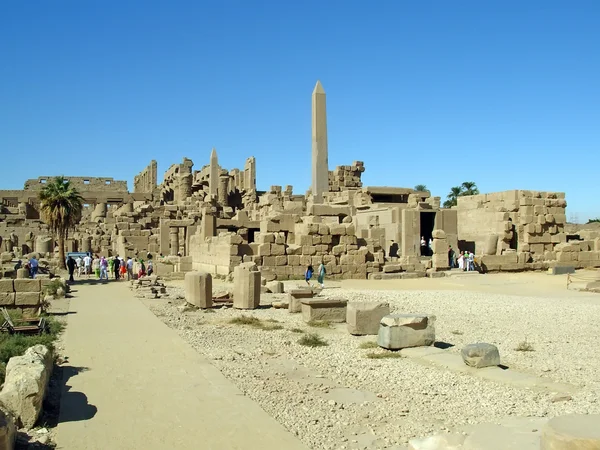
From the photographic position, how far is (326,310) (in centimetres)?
1200

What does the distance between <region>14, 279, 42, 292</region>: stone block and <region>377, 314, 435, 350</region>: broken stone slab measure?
7421 millimetres

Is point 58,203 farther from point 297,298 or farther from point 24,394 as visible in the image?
point 24,394

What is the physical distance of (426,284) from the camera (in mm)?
20000

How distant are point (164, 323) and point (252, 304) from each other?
2.90 metres

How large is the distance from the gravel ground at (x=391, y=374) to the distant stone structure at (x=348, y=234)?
8.01 m

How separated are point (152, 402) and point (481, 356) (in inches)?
153

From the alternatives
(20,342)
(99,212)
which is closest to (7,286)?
(20,342)

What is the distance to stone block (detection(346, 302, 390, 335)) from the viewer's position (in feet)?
33.8

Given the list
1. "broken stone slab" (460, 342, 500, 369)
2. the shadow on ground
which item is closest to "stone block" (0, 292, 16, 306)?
the shadow on ground

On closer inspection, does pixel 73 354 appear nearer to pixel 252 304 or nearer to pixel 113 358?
pixel 113 358

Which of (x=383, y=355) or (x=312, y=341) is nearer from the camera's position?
(x=383, y=355)

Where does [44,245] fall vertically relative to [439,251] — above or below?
above

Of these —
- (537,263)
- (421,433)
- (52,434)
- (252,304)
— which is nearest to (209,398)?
(52,434)

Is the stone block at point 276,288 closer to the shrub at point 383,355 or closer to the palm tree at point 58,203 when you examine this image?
the shrub at point 383,355
